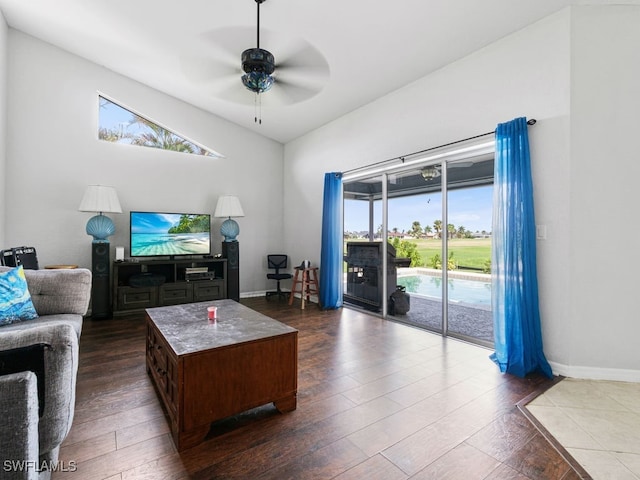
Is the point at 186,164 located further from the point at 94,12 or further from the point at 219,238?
the point at 94,12

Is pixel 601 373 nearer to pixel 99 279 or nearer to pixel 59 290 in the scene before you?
pixel 59 290

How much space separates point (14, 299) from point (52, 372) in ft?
4.74

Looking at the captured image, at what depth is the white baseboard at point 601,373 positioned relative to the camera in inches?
97.3

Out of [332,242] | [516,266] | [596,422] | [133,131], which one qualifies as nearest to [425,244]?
[516,266]

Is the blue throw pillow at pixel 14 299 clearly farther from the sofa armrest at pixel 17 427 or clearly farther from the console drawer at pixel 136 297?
the console drawer at pixel 136 297

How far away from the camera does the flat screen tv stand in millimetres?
4672

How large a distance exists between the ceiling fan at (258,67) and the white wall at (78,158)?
8.19 feet

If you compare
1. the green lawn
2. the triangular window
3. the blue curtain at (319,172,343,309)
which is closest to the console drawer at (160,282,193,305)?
the blue curtain at (319,172,343,309)

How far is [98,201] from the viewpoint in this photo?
4137 mm

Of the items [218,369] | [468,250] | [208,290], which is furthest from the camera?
[208,290]

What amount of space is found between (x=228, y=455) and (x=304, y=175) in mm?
4652

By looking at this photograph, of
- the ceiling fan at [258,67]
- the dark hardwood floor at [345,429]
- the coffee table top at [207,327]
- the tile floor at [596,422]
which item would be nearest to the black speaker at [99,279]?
the dark hardwood floor at [345,429]

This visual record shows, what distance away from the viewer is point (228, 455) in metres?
1.58

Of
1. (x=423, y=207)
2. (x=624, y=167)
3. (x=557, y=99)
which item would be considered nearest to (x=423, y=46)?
(x=557, y=99)
